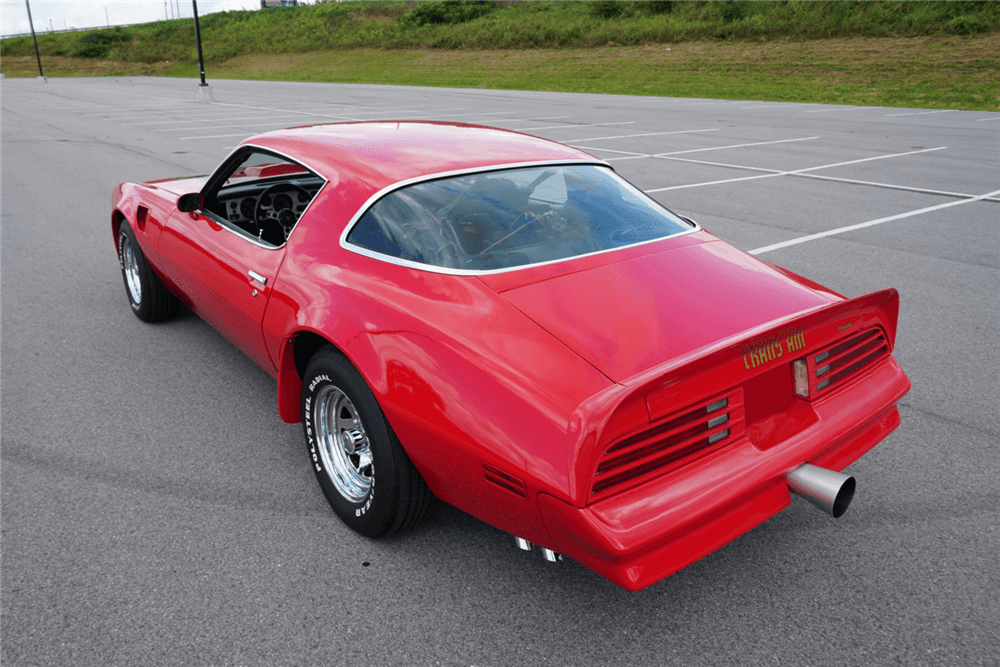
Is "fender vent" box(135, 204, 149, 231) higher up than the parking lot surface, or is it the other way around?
"fender vent" box(135, 204, 149, 231)

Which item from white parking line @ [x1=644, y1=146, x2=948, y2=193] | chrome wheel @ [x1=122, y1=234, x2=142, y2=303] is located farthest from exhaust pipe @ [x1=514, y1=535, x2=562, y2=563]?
white parking line @ [x1=644, y1=146, x2=948, y2=193]

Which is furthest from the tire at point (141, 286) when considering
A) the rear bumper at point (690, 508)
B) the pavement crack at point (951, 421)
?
the pavement crack at point (951, 421)

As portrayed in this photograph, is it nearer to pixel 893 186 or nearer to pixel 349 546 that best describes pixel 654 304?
pixel 349 546

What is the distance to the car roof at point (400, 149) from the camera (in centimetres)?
294

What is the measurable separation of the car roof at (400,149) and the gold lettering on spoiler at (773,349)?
1.40m

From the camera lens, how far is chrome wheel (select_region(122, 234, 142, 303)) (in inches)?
191

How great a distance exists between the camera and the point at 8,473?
10.2ft

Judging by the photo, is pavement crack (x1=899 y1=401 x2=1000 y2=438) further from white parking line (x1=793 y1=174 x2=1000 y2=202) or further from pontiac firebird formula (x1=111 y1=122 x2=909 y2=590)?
white parking line (x1=793 y1=174 x2=1000 y2=202)

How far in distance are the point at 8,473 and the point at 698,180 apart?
886 centimetres

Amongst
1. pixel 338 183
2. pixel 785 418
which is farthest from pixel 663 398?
pixel 338 183

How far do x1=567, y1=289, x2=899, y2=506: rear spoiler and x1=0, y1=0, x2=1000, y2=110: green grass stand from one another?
2409 cm

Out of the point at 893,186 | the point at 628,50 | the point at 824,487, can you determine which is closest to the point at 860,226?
the point at 893,186

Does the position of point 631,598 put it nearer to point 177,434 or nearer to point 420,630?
point 420,630

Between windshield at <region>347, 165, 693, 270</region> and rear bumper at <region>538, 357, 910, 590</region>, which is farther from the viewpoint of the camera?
windshield at <region>347, 165, 693, 270</region>
